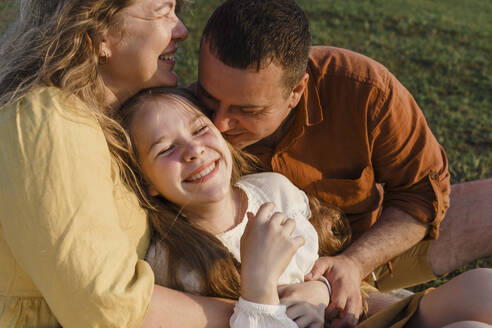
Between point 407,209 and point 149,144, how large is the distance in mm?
1696

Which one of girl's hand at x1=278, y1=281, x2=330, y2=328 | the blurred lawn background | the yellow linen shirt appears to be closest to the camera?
the yellow linen shirt

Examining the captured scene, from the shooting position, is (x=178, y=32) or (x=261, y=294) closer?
(x=261, y=294)

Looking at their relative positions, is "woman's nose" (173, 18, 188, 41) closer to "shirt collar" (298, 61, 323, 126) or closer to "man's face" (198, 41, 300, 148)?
"man's face" (198, 41, 300, 148)

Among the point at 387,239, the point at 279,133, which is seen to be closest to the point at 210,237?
the point at 279,133

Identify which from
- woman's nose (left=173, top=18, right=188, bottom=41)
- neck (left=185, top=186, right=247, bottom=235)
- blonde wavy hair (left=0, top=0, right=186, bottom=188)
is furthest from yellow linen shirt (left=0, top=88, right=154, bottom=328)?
woman's nose (left=173, top=18, right=188, bottom=41)

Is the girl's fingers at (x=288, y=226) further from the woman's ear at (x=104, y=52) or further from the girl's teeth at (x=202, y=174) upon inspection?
the woman's ear at (x=104, y=52)

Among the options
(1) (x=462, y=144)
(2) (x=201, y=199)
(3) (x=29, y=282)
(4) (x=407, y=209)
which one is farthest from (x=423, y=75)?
(3) (x=29, y=282)

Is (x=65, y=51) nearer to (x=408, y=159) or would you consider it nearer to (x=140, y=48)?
(x=140, y=48)

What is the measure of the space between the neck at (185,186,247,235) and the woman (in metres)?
0.30

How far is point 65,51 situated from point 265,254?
1.23 meters

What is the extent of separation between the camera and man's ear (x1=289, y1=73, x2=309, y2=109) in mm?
3070

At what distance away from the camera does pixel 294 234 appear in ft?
9.72

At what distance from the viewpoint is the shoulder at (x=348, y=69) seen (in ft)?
10.5

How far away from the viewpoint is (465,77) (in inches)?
328
